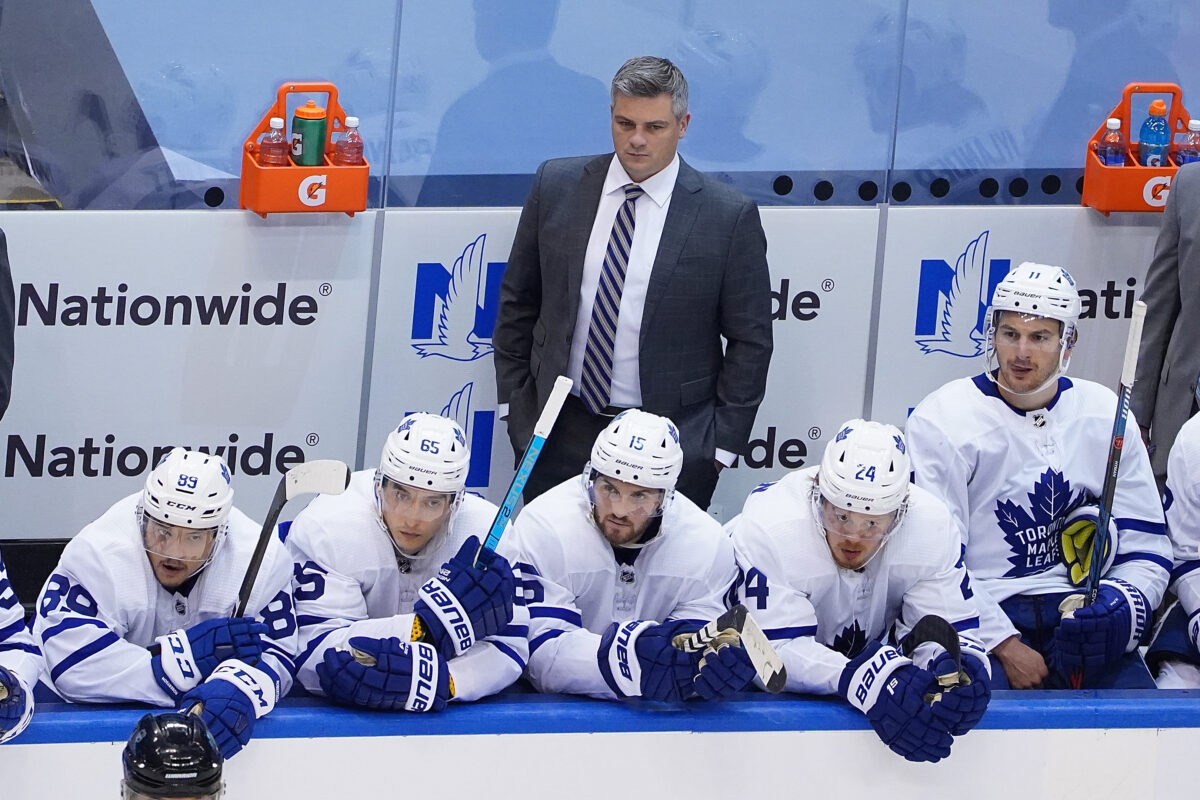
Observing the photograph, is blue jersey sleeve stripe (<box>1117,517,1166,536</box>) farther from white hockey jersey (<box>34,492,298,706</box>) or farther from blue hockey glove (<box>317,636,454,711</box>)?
white hockey jersey (<box>34,492,298,706</box>)

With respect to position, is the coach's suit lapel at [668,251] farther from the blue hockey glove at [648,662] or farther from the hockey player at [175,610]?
the hockey player at [175,610]

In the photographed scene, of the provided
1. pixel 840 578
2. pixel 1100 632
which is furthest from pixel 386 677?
pixel 1100 632

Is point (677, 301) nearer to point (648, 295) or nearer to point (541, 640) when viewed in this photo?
point (648, 295)

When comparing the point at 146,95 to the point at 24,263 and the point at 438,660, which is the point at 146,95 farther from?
the point at 438,660

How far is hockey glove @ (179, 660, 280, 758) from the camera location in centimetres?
338

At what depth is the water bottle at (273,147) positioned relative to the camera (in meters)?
5.07

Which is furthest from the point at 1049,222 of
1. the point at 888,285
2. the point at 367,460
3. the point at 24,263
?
the point at 24,263

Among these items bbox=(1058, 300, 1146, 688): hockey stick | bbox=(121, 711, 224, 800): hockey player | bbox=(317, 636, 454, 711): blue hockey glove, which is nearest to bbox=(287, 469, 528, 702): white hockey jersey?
bbox=(317, 636, 454, 711): blue hockey glove

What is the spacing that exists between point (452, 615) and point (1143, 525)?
184cm

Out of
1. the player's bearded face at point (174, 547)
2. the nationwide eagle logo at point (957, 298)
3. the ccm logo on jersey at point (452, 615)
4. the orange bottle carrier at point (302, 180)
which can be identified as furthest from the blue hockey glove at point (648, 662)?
the nationwide eagle logo at point (957, 298)

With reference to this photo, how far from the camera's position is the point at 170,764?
2.76 metres

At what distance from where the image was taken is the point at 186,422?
5227 mm

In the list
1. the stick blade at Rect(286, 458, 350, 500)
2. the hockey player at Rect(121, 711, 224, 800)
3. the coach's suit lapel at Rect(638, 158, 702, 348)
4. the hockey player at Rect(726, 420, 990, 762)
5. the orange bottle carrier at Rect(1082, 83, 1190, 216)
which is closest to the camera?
the hockey player at Rect(121, 711, 224, 800)

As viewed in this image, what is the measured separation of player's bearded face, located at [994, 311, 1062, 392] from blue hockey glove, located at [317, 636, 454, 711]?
1739mm
